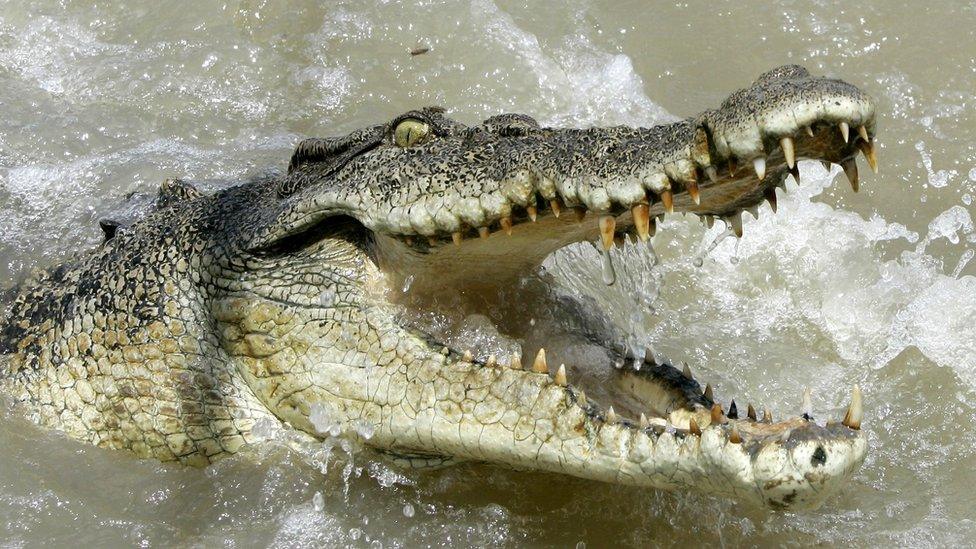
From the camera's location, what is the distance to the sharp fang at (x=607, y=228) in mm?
3342

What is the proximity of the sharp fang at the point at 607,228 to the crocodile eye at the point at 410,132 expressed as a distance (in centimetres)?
96

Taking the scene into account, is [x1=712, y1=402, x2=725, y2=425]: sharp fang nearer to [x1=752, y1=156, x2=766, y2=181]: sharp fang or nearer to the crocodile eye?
[x1=752, y1=156, x2=766, y2=181]: sharp fang

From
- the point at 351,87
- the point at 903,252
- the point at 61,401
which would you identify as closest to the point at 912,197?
the point at 903,252

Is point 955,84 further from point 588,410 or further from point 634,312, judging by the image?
point 588,410

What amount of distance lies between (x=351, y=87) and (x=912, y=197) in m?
4.03

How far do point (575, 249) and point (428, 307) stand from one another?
3.20ft

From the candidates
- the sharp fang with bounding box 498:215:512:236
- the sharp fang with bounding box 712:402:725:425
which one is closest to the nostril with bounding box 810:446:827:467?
the sharp fang with bounding box 712:402:725:425

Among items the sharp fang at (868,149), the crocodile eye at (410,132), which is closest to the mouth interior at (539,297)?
the sharp fang at (868,149)

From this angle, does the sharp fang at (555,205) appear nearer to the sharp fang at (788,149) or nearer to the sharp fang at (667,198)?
the sharp fang at (667,198)

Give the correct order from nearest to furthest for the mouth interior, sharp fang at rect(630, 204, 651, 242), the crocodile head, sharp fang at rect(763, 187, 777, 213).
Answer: the crocodile head < sharp fang at rect(630, 204, 651, 242) < sharp fang at rect(763, 187, 777, 213) < the mouth interior

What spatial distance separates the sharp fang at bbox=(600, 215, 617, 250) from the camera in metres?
3.34

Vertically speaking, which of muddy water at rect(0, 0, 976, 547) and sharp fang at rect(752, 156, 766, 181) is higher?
sharp fang at rect(752, 156, 766, 181)

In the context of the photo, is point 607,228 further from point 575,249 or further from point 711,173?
point 575,249

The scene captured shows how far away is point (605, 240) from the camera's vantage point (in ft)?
11.0
